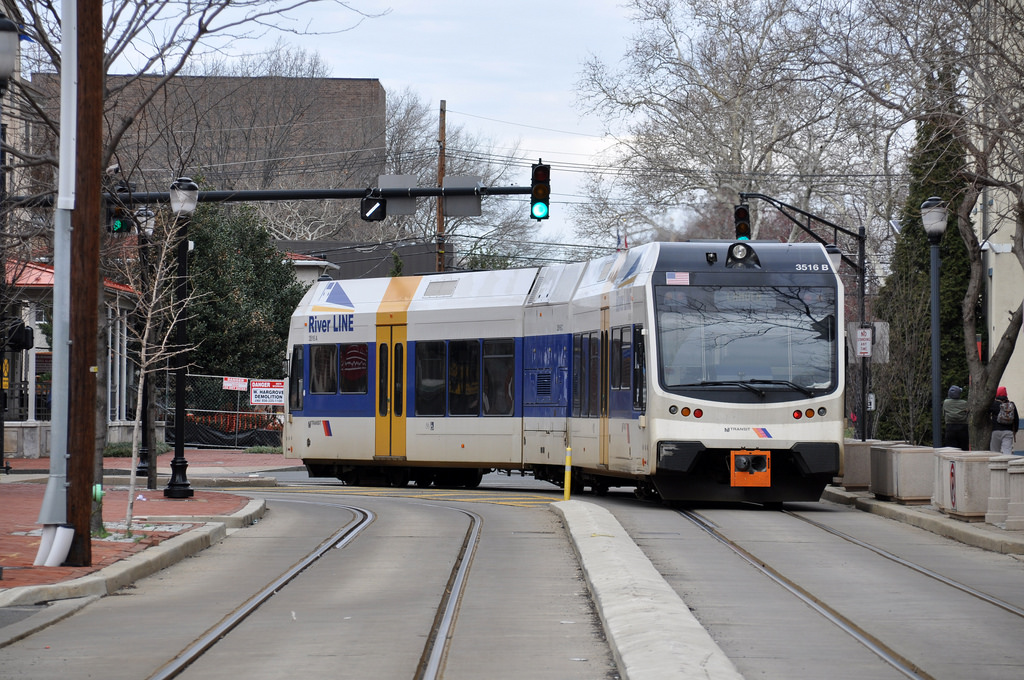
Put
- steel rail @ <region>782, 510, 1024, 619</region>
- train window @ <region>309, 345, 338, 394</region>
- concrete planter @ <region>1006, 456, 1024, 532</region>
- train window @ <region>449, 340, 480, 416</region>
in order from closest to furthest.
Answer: steel rail @ <region>782, 510, 1024, 619</region>
concrete planter @ <region>1006, 456, 1024, 532</region>
train window @ <region>449, 340, 480, 416</region>
train window @ <region>309, 345, 338, 394</region>

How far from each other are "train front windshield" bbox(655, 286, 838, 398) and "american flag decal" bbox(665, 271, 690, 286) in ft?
0.23

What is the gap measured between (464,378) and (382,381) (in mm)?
2002

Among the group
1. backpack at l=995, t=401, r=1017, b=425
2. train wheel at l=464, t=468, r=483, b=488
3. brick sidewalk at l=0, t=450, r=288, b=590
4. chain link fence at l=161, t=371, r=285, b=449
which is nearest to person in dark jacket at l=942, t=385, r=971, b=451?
backpack at l=995, t=401, r=1017, b=425

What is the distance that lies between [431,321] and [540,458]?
3.59m

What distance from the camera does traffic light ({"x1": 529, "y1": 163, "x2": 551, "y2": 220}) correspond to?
74.0 ft

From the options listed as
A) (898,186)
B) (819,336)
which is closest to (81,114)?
(819,336)

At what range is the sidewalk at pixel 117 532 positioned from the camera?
36.6ft

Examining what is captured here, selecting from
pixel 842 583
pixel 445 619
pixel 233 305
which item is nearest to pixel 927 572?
pixel 842 583

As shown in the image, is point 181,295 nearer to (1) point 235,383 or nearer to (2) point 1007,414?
(2) point 1007,414

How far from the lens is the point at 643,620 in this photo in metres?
8.98

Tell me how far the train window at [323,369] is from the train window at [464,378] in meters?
2.98

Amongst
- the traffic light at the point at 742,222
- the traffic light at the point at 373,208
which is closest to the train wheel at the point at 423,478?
the traffic light at the point at 373,208

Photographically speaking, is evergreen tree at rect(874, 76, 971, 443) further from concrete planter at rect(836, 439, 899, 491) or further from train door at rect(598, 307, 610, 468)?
train door at rect(598, 307, 610, 468)

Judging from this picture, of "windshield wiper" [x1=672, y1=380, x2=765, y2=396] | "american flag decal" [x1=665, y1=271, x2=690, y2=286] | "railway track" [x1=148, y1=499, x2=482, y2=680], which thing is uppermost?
"american flag decal" [x1=665, y1=271, x2=690, y2=286]
